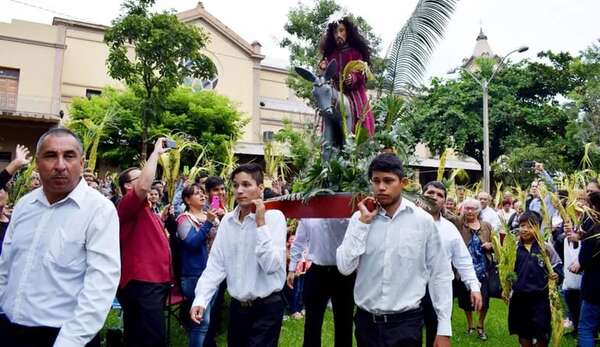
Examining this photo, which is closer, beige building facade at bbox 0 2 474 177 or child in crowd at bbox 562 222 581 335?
child in crowd at bbox 562 222 581 335

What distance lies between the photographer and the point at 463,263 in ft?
14.7

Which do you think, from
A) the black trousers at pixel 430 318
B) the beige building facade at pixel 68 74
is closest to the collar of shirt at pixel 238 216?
the black trousers at pixel 430 318

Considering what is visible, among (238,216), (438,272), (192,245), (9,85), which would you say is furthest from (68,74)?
(438,272)

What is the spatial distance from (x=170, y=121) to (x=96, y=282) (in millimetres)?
20185

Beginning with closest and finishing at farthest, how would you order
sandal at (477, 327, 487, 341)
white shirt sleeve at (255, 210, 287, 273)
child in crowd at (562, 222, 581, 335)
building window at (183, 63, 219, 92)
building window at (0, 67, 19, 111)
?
white shirt sleeve at (255, 210, 287, 273)
child in crowd at (562, 222, 581, 335)
sandal at (477, 327, 487, 341)
building window at (0, 67, 19, 111)
building window at (183, 63, 219, 92)

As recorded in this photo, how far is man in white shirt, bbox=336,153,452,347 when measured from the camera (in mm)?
3080

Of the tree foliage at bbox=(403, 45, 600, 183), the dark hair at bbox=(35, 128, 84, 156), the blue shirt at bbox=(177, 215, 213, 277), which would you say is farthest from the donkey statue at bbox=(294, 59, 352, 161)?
the tree foliage at bbox=(403, 45, 600, 183)

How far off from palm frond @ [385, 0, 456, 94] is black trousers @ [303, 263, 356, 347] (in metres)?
1.78

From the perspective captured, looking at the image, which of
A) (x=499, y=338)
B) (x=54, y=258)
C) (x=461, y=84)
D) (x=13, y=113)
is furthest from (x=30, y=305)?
(x=461, y=84)

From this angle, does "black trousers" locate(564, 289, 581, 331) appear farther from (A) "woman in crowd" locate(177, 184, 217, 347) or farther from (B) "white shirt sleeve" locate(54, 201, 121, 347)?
(B) "white shirt sleeve" locate(54, 201, 121, 347)

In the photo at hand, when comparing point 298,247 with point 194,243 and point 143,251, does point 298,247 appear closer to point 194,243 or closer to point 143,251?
point 194,243

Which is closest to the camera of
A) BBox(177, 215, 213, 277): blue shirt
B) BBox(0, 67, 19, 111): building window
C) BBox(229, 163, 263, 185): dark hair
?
BBox(229, 163, 263, 185): dark hair

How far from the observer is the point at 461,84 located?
28.3m

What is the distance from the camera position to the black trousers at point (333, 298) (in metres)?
4.48
